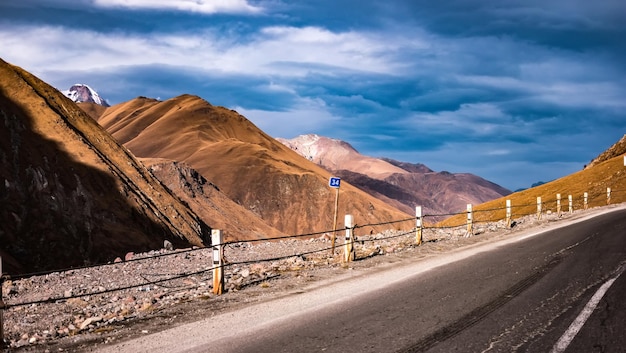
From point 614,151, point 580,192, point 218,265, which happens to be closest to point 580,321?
point 218,265

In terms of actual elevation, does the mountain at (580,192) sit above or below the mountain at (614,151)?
below

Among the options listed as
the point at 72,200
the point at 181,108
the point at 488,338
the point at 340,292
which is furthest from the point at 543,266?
the point at 181,108

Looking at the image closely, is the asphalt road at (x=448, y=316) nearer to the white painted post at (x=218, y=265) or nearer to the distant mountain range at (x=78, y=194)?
the white painted post at (x=218, y=265)

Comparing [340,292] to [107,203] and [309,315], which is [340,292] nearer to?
[309,315]

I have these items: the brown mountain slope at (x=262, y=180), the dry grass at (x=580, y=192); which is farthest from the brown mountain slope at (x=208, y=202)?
the brown mountain slope at (x=262, y=180)

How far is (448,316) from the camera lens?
25.2ft

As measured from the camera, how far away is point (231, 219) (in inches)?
2650

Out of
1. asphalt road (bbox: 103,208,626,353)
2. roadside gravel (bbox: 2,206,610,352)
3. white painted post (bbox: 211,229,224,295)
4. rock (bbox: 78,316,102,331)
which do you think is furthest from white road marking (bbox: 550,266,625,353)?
rock (bbox: 78,316,102,331)

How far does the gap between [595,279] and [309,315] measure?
20.2 ft

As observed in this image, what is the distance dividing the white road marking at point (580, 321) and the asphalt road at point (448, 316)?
0.04ft

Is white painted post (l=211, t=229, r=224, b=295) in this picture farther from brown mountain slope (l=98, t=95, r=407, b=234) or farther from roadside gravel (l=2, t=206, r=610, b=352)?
brown mountain slope (l=98, t=95, r=407, b=234)

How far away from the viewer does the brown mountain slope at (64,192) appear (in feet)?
83.6

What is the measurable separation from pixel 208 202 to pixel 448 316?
209ft

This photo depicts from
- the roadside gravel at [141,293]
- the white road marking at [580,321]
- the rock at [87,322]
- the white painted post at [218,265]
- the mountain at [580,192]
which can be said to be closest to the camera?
the white road marking at [580,321]
